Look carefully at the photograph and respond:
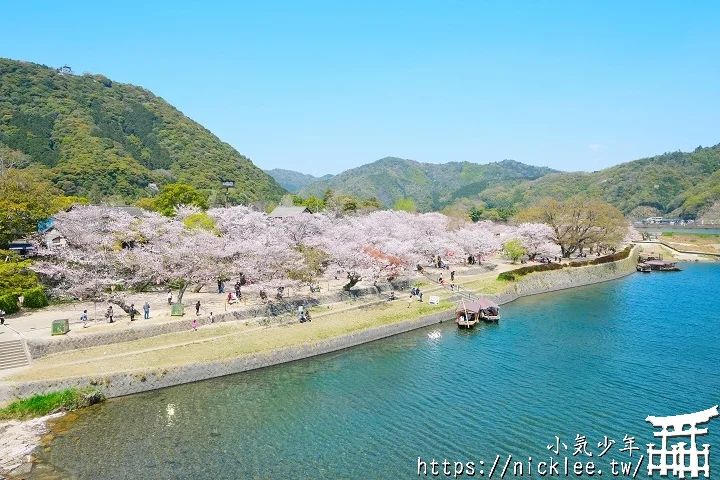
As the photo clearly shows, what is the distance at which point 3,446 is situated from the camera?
1930cm

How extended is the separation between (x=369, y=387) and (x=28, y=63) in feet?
497

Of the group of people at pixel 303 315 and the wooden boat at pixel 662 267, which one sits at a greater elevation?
the group of people at pixel 303 315

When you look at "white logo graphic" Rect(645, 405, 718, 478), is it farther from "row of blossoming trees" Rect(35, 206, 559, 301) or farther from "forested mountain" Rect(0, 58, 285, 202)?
"forested mountain" Rect(0, 58, 285, 202)

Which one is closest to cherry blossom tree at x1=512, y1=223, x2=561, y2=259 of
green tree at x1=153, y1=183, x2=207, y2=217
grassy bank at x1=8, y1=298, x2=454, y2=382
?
grassy bank at x1=8, y1=298, x2=454, y2=382

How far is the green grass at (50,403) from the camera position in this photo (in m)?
21.8

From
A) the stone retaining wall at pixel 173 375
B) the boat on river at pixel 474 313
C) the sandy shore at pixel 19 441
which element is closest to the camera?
the sandy shore at pixel 19 441

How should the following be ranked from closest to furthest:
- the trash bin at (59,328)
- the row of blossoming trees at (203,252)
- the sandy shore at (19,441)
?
the sandy shore at (19,441) < the trash bin at (59,328) < the row of blossoming trees at (203,252)

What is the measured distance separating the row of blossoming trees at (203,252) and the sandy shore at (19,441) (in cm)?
1328

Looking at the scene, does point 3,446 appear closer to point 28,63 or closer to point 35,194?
point 35,194

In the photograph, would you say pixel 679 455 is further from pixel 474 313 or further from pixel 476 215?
pixel 476 215

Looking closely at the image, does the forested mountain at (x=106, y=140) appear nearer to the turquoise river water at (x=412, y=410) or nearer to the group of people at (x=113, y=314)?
the group of people at (x=113, y=314)

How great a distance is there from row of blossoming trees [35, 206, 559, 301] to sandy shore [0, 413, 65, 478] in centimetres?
1328

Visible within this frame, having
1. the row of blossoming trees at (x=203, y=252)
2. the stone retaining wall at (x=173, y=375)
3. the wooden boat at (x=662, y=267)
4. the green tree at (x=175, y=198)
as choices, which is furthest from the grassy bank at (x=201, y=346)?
the wooden boat at (x=662, y=267)

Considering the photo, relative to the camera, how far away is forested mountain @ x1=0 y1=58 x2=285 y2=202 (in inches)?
3679
